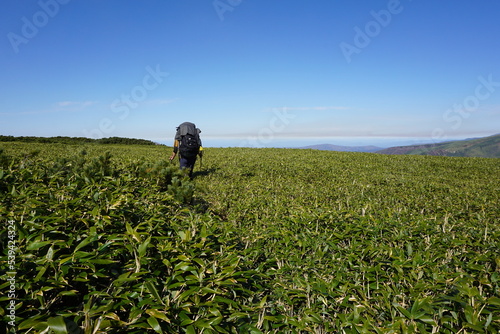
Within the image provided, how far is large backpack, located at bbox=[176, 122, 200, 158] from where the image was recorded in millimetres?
9836

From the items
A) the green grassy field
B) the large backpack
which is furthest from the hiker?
the green grassy field

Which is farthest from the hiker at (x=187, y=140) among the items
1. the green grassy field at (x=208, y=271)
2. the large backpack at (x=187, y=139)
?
the green grassy field at (x=208, y=271)

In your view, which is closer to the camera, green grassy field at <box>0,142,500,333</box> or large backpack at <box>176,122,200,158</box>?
green grassy field at <box>0,142,500,333</box>

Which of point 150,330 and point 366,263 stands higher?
point 150,330

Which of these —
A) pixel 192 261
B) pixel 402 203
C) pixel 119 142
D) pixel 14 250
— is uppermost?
pixel 119 142

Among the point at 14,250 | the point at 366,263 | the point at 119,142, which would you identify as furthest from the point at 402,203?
the point at 119,142

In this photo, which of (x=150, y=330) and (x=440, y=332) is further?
(x=440, y=332)

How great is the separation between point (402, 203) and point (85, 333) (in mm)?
8470

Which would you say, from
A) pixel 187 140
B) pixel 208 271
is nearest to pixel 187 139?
pixel 187 140

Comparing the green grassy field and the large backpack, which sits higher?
the large backpack

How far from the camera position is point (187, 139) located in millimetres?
9828

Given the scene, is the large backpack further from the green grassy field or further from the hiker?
the green grassy field

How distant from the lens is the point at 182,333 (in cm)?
198

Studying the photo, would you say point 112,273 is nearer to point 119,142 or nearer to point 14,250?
point 14,250
